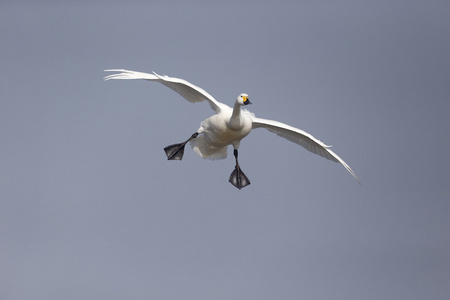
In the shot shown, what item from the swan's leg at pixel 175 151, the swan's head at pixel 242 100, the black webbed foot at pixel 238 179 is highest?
the swan's head at pixel 242 100

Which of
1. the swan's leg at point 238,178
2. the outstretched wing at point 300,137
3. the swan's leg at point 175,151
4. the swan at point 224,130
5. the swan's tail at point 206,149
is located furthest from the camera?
the swan's leg at point 238,178

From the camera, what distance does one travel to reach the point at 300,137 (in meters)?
21.0

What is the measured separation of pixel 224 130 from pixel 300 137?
245 cm

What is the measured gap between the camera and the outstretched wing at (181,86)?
19594 millimetres

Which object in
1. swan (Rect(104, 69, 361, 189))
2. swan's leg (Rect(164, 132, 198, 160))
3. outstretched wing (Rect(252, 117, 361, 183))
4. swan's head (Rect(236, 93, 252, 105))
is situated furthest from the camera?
swan's leg (Rect(164, 132, 198, 160))

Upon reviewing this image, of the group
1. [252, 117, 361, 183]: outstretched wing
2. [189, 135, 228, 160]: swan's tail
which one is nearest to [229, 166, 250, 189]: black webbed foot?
[189, 135, 228, 160]: swan's tail

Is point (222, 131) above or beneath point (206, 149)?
above

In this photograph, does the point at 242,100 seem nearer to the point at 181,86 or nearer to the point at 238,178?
the point at 181,86

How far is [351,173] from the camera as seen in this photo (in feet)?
69.6

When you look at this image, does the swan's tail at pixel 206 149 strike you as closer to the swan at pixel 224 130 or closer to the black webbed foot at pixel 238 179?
the swan at pixel 224 130

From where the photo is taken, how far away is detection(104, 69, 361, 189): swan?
19.5 metres

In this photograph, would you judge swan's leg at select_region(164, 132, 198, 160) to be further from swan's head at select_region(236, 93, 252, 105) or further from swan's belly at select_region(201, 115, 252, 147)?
swan's head at select_region(236, 93, 252, 105)

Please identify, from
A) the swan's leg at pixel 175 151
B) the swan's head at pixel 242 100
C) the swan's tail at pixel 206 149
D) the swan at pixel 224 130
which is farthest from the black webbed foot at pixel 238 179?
the swan's head at pixel 242 100

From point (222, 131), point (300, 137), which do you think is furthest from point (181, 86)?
point (300, 137)
